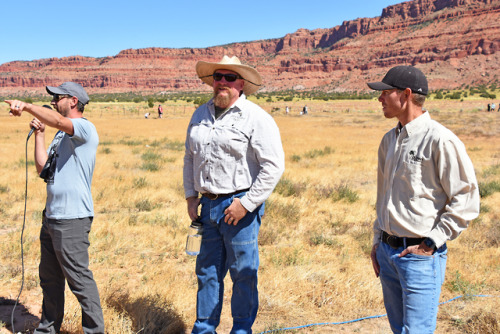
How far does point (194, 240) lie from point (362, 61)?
149 meters

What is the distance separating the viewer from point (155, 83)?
170 m

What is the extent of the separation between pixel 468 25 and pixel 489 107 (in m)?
110

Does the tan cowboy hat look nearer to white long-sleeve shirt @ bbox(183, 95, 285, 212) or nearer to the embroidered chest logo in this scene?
white long-sleeve shirt @ bbox(183, 95, 285, 212)

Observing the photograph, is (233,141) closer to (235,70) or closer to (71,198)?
(235,70)

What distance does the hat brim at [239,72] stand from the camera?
2971mm

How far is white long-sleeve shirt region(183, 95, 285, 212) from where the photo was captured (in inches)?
114

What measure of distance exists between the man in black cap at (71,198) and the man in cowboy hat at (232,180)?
795mm

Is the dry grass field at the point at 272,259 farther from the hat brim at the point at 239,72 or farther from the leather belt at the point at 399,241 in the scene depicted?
the hat brim at the point at 239,72

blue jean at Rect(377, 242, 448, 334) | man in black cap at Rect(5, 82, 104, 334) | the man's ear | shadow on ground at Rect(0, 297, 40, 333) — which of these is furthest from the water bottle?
shadow on ground at Rect(0, 297, 40, 333)

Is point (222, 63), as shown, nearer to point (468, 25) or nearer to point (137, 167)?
point (137, 167)

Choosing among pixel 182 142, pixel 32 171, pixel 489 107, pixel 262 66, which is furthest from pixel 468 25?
pixel 32 171

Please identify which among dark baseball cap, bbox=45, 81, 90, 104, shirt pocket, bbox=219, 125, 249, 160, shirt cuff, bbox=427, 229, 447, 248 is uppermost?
dark baseball cap, bbox=45, 81, 90, 104

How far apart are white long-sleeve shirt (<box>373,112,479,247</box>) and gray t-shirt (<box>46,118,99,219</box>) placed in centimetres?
213

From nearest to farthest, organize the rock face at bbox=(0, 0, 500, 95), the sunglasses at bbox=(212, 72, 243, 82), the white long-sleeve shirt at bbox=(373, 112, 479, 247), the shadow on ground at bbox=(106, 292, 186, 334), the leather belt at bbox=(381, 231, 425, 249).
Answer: the white long-sleeve shirt at bbox=(373, 112, 479, 247), the leather belt at bbox=(381, 231, 425, 249), the sunglasses at bbox=(212, 72, 243, 82), the shadow on ground at bbox=(106, 292, 186, 334), the rock face at bbox=(0, 0, 500, 95)
